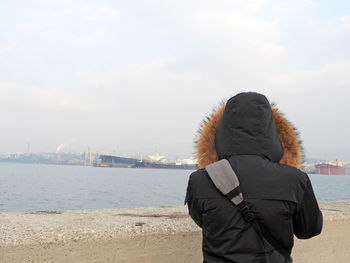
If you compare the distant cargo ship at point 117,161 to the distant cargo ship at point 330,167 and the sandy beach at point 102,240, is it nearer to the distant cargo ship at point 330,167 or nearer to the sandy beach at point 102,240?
the distant cargo ship at point 330,167

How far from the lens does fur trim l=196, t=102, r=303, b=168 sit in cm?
183

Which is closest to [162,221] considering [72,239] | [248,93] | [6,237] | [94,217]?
[94,217]

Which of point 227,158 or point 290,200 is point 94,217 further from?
point 290,200

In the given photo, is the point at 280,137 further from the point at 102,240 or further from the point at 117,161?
the point at 117,161

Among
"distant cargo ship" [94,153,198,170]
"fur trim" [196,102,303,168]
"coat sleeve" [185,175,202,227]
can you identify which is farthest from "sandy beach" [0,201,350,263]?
"distant cargo ship" [94,153,198,170]

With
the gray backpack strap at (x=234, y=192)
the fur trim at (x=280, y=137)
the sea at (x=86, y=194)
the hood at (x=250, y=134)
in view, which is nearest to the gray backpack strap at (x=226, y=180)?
the gray backpack strap at (x=234, y=192)

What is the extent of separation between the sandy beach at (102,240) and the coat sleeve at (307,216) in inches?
34.6

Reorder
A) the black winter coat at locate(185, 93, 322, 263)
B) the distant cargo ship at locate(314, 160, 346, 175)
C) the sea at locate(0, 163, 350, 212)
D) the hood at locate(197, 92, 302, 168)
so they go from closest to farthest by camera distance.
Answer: the black winter coat at locate(185, 93, 322, 263)
the hood at locate(197, 92, 302, 168)
the sea at locate(0, 163, 350, 212)
the distant cargo ship at locate(314, 160, 346, 175)

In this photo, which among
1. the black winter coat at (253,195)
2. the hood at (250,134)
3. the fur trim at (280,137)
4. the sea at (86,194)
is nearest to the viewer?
the black winter coat at (253,195)

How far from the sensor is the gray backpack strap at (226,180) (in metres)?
1.53

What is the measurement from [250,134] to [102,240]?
110cm

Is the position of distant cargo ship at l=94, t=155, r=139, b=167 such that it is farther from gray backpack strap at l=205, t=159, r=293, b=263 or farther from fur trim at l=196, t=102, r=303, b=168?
gray backpack strap at l=205, t=159, r=293, b=263

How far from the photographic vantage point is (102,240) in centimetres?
205

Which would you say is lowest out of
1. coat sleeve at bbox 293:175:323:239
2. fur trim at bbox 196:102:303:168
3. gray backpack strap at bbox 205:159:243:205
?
coat sleeve at bbox 293:175:323:239
